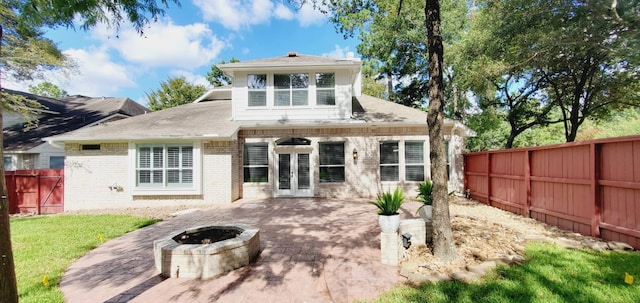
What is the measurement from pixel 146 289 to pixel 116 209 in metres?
8.55

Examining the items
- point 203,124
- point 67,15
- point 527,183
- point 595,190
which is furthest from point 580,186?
point 203,124

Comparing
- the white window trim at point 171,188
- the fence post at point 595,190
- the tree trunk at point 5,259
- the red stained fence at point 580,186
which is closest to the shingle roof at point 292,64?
the white window trim at point 171,188

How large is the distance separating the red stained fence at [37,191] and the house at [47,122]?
4.24 ft

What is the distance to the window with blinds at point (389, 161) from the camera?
476 inches

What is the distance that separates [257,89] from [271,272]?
9.25m

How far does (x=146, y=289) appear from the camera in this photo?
4.10m

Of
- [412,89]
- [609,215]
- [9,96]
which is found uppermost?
[412,89]

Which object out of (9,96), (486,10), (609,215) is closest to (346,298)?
(609,215)

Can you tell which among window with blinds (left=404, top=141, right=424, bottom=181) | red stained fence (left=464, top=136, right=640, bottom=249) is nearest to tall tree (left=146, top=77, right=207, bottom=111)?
window with blinds (left=404, top=141, right=424, bottom=181)

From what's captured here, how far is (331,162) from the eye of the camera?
477 inches

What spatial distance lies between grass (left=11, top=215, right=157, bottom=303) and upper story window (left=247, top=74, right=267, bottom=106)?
6.11 metres

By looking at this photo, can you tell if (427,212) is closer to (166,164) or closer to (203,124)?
(203,124)

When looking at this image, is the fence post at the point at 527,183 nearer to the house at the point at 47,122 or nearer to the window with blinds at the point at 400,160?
the window with blinds at the point at 400,160

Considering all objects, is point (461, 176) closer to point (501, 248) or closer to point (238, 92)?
point (501, 248)
